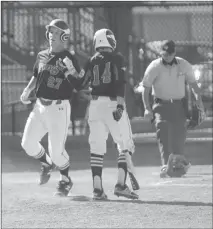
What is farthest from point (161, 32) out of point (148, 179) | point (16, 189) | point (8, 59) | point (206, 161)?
point (16, 189)

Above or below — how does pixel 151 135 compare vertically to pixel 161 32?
below

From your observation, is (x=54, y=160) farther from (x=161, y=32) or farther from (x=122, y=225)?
(x=161, y=32)

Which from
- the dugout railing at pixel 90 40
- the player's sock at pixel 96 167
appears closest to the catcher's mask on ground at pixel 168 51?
the player's sock at pixel 96 167

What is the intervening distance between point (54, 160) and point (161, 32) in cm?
1118

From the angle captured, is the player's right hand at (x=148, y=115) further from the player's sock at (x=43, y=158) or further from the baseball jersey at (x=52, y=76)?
the player's sock at (x=43, y=158)

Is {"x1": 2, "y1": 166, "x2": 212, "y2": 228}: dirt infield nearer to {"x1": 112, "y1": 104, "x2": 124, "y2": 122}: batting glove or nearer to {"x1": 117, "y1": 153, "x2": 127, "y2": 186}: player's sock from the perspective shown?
{"x1": 117, "y1": 153, "x2": 127, "y2": 186}: player's sock

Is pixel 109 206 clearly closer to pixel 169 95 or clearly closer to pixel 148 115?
pixel 148 115

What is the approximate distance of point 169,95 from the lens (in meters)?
8.13

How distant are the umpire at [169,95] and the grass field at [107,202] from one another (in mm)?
A: 407

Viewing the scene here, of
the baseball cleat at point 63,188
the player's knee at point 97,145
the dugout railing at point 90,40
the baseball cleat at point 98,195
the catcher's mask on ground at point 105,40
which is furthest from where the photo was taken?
the dugout railing at point 90,40

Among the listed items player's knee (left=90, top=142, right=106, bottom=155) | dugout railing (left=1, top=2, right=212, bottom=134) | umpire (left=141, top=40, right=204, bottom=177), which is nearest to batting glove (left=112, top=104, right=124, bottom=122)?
umpire (left=141, top=40, right=204, bottom=177)

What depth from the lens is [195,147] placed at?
13781 millimetres

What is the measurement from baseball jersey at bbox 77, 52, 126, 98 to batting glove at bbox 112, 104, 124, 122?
1.15 ft

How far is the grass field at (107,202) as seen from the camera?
6918 mm
